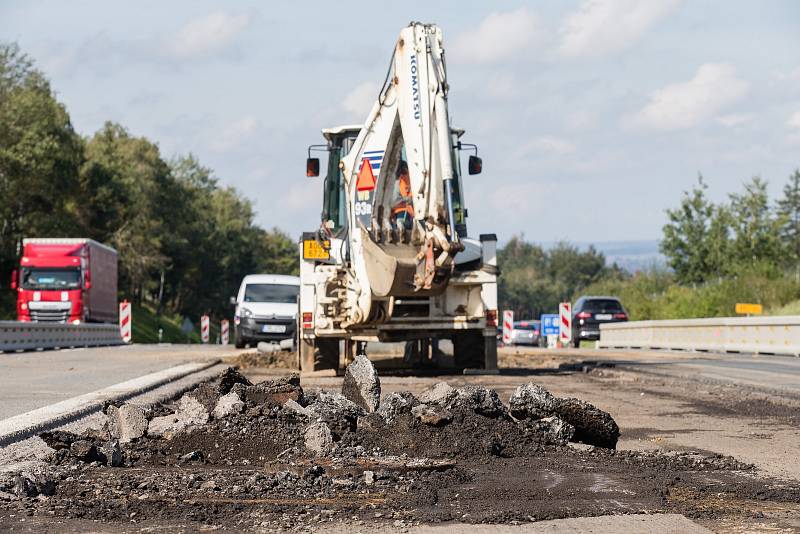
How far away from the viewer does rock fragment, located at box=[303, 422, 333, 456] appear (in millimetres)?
7699

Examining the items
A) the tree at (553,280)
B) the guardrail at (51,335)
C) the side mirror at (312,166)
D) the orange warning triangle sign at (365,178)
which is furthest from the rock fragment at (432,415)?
the tree at (553,280)

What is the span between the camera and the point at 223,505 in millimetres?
5988

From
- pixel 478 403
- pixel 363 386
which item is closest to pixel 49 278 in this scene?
pixel 363 386

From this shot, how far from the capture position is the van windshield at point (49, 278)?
4319 cm

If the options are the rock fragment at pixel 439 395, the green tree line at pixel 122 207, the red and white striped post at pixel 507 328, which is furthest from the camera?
the green tree line at pixel 122 207

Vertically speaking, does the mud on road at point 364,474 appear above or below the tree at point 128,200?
below

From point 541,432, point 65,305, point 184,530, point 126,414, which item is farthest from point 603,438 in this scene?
point 65,305

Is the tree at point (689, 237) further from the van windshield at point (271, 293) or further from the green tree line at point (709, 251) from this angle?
the van windshield at point (271, 293)

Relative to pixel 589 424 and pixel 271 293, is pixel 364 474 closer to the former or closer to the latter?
pixel 589 424

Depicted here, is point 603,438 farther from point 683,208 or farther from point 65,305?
point 683,208

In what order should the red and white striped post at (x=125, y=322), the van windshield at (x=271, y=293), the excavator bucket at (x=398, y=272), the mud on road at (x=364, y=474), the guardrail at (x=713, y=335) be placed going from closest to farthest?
the mud on road at (x=364, y=474), the excavator bucket at (x=398, y=272), the guardrail at (x=713, y=335), the van windshield at (x=271, y=293), the red and white striped post at (x=125, y=322)

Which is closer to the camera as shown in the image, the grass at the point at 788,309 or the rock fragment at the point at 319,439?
the rock fragment at the point at 319,439

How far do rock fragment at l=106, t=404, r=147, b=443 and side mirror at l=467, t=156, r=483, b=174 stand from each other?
11297mm

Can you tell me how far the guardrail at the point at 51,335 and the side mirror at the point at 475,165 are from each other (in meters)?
15.6
